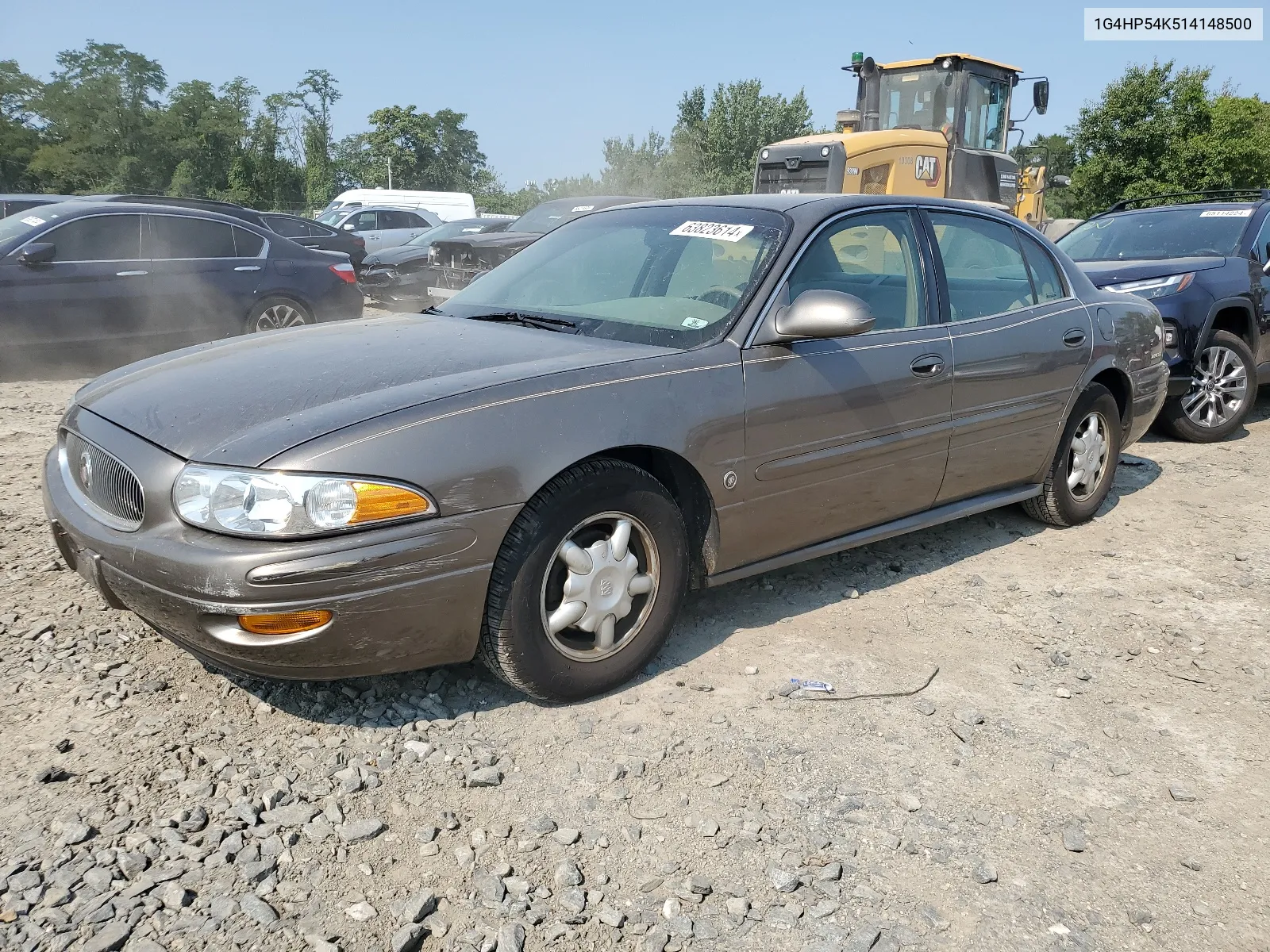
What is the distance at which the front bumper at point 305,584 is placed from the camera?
2580 mm

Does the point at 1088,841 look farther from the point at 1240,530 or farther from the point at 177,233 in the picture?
the point at 177,233

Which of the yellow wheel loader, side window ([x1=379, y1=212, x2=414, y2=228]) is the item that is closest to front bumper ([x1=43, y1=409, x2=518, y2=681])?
the yellow wheel loader

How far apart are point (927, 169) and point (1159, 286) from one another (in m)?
5.59

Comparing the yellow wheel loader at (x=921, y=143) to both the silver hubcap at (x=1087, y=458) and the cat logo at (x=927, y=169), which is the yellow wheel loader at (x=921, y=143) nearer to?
the cat logo at (x=927, y=169)

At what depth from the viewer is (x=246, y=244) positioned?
31.4 ft

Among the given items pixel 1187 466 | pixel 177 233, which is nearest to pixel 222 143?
pixel 177 233

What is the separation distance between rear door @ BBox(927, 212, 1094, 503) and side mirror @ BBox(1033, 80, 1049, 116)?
8.55 m

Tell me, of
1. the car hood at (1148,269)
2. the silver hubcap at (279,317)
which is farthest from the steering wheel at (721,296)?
the silver hubcap at (279,317)

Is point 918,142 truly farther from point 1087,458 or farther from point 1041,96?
point 1087,458

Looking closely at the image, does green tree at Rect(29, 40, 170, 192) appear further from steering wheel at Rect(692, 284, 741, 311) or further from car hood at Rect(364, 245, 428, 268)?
steering wheel at Rect(692, 284, 741, 311)

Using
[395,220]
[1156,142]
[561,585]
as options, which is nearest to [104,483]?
[561,585]

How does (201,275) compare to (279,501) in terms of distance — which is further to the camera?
(201,275)

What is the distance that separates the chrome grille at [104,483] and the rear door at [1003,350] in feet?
9.87

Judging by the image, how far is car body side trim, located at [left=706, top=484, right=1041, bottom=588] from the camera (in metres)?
3.61
